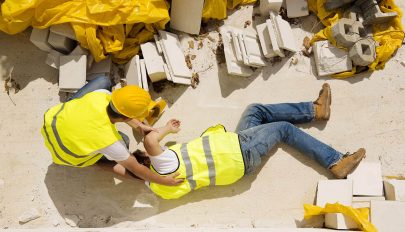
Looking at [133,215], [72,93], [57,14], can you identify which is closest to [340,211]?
[133,215]

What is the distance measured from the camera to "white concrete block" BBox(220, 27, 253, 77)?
404 cm

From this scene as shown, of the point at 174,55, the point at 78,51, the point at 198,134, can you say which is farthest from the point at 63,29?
the point at 198,134

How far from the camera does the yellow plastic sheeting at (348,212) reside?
11.1 ft

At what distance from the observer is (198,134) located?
13.2 ft

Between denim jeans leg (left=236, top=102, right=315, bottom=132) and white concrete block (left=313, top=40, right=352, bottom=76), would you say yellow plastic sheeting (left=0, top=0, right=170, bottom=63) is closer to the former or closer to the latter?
denim jeans leg (left=236, top=102, right=315, bottom=132)

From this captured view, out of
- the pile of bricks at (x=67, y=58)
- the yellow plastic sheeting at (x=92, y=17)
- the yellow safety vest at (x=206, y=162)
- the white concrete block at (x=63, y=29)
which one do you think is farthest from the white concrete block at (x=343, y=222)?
the white concrete block at (x=63, y=29)

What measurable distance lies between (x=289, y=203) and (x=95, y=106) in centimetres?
187

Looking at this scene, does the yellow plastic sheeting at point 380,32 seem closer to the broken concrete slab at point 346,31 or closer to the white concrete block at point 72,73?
the broken concrete slab at point 346,31

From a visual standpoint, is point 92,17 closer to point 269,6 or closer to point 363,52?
point 269,6

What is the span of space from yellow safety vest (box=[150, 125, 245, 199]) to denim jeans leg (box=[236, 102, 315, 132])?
382mm

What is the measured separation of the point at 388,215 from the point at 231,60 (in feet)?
6.14

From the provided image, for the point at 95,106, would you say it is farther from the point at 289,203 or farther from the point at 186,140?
the point at 289,203

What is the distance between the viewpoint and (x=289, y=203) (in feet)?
12.5

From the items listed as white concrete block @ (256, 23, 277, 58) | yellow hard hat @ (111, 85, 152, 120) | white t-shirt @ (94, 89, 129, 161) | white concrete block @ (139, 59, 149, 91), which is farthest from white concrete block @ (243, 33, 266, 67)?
white t-shirt @ (94, 89, 129, 161)
